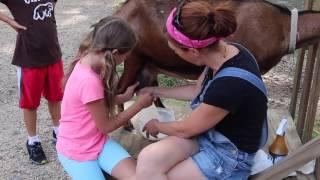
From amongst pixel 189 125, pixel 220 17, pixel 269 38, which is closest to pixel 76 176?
pixel 189 125

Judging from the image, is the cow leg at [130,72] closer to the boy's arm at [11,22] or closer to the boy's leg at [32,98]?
the boy's leg at [32,98]

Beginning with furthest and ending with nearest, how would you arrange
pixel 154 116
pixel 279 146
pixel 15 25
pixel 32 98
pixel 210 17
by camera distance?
pixel 32 98
pixel 15 25
pixel 154 116
pixel 279 146
pixel 210 17

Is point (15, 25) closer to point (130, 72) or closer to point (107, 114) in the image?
point (130, 72)

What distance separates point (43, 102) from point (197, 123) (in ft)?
10.7

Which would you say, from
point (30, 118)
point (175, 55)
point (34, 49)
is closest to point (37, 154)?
point (30, 118)

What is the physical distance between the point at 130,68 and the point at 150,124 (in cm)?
111

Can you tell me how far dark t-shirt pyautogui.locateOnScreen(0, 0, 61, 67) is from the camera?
3.68 m

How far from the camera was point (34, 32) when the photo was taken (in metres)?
3.73

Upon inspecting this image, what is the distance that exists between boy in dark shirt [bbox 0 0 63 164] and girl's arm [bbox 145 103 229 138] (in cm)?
155

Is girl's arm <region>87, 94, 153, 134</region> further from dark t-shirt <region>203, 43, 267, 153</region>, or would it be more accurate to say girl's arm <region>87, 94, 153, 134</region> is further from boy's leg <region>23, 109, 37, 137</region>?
boy's leg <region>23, 109, 37, 137</region>

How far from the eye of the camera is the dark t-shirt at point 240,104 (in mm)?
2219

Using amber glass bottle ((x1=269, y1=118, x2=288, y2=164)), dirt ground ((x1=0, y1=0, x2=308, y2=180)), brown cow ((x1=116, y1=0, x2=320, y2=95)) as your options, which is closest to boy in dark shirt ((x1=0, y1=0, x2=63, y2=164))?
dirt ground ((x1=0, y1=0, x2=308, y2=180))

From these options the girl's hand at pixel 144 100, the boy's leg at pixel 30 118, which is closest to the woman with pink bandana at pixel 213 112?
the girl's hand at pixel 144 100

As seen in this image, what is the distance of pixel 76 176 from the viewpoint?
2729mm
